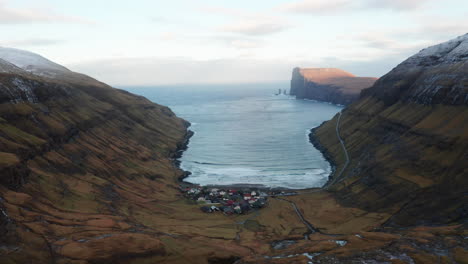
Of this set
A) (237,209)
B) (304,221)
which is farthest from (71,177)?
(304,221)

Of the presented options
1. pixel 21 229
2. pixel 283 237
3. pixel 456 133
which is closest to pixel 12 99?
pixel 21 229

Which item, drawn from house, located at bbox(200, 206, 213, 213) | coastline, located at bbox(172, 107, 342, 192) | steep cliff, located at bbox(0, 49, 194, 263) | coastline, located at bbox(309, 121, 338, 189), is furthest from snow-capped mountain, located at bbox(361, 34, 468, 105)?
steep cliff, located at bbox(0, 49, 194, 263)

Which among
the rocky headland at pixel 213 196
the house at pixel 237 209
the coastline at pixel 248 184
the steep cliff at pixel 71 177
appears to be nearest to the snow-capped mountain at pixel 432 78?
the rocky headland at pixel 213 196

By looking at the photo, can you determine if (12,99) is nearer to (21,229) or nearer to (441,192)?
(21,229)

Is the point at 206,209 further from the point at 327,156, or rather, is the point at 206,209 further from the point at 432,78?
the point at 432,78

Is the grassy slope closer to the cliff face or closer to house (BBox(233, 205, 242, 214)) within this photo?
the cliff face

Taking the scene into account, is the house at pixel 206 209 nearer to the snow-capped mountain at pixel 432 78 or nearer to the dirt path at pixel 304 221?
the dirt path at pixel 304 221

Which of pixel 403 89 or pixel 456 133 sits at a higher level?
pixel 403 89

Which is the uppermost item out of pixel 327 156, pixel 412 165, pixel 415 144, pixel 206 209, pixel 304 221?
pixel 415 144

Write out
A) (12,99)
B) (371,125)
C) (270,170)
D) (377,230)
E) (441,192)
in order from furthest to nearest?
(371,125) < (270,170) < (12,99) < (441,192) < (377,230)
